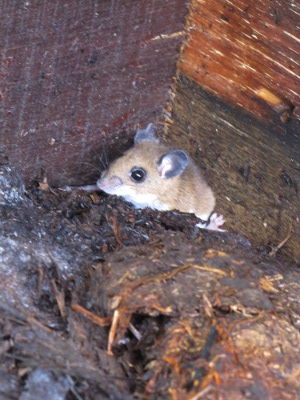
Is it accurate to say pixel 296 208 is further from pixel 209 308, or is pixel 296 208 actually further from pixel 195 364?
pixel 195 364

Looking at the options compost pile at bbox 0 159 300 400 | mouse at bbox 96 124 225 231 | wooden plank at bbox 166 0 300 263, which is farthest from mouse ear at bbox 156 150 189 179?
compost pile at bbox 0 159 300 400

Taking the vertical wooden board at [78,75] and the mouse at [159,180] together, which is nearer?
the vertical wooden board at [78,75]

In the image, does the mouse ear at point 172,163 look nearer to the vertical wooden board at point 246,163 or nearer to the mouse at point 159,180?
the mouse at point 159,180

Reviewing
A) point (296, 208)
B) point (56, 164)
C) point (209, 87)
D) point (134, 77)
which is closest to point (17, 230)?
point (56, 164)

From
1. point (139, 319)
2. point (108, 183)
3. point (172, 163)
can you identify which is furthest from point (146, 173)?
point (139, 319)

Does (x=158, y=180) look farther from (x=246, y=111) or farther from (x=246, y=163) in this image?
(x=246, y=111)

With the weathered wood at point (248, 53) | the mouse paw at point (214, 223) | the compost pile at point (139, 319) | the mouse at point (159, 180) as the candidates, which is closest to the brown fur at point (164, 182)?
the mouse at point (159, 180)

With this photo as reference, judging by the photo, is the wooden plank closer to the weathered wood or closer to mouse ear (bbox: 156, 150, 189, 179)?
the weathered wood
